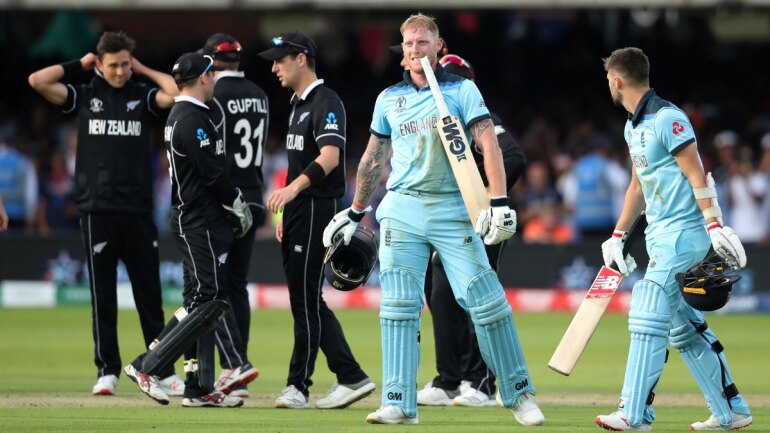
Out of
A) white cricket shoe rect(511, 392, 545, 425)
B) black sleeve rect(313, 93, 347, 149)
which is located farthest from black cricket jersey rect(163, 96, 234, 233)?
white cricket shoe rect(511, 392, 545, 425)

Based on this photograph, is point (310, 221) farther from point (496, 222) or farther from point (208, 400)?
point (496, 222)

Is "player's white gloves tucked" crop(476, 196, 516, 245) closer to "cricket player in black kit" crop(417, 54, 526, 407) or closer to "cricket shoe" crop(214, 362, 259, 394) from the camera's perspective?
"cricket player in black kit" crop(417, 54, 526, 407)

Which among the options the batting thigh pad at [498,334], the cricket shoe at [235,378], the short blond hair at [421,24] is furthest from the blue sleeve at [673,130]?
the cricket shoe at [235,378]

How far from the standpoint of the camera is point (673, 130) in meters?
6.95

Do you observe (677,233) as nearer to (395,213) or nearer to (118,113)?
(395,213)

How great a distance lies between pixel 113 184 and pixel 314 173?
1841 millimetres

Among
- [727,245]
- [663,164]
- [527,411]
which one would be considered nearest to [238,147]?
[527,411]

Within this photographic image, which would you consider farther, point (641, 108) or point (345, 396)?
point (345, 396)

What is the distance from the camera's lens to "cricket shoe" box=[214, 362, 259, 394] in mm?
8719

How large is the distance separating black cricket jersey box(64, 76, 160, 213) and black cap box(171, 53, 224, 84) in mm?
1150

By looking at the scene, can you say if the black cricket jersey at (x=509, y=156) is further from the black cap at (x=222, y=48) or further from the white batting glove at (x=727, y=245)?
the white batting glove at (x=727, y=245)

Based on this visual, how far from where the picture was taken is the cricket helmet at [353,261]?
7836 millimetres

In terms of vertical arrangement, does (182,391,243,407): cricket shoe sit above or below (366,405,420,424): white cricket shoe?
below

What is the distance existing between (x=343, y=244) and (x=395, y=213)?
1.82ft
